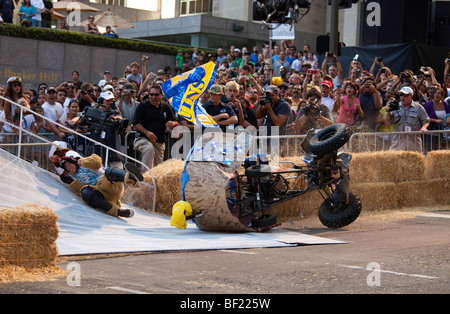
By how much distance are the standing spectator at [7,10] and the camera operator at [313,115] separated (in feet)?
48.7

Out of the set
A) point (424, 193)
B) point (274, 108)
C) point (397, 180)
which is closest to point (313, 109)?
point (274, 108)

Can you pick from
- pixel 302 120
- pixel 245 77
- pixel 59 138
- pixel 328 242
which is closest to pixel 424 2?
pixel 245 77

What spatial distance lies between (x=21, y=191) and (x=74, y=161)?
917 mm

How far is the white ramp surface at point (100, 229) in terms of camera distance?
370 inches

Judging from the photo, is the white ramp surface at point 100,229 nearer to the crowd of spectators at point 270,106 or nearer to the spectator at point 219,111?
the crowd of spectators at point 270,106

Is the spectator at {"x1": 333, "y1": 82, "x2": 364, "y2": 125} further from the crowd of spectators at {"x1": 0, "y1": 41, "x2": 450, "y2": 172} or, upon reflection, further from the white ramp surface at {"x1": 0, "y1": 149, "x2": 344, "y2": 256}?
the white ramp surface at {"x1": 0, "y1": 149, "x2": 344, "y2": 256}

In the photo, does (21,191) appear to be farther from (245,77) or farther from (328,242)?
(245,77)

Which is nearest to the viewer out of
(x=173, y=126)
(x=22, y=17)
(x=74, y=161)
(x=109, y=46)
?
(x=74, y=161)

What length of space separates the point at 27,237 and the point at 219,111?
6.09 m

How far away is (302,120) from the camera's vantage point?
44.8 feet

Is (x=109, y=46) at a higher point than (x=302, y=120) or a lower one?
higher

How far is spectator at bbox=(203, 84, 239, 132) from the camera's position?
12961 mm

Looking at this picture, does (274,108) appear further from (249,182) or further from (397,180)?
(249,182)

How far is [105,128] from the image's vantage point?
12.8 meters
